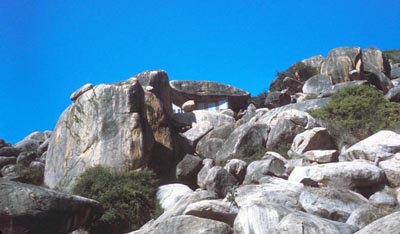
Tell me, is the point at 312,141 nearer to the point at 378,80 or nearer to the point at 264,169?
the point at 264,169

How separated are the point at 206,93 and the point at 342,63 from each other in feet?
36.1

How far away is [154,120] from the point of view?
827 inches

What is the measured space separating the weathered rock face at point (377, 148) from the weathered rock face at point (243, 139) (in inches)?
172

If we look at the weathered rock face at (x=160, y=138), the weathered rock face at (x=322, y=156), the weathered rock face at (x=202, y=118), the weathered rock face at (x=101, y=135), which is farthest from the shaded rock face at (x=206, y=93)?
the weathered rock face at (x=322, y=156)

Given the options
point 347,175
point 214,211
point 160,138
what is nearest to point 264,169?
point 347,175

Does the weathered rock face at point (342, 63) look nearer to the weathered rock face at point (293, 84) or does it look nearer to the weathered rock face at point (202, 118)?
the weathered rock face at point (293, 84)

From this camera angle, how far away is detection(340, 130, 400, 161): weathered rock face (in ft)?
52.6

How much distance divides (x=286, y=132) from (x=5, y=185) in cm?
1231

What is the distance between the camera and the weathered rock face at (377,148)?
16.0m

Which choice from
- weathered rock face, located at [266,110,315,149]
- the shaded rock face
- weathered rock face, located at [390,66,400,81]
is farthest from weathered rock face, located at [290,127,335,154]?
weathered rock face, located at [390,66,400,81]

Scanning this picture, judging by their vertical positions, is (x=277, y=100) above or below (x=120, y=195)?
above

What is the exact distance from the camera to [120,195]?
51.0 feet

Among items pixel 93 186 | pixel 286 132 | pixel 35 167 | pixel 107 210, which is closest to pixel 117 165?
pixel 93 186

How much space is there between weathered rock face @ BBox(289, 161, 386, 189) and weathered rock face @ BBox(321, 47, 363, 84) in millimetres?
19898
